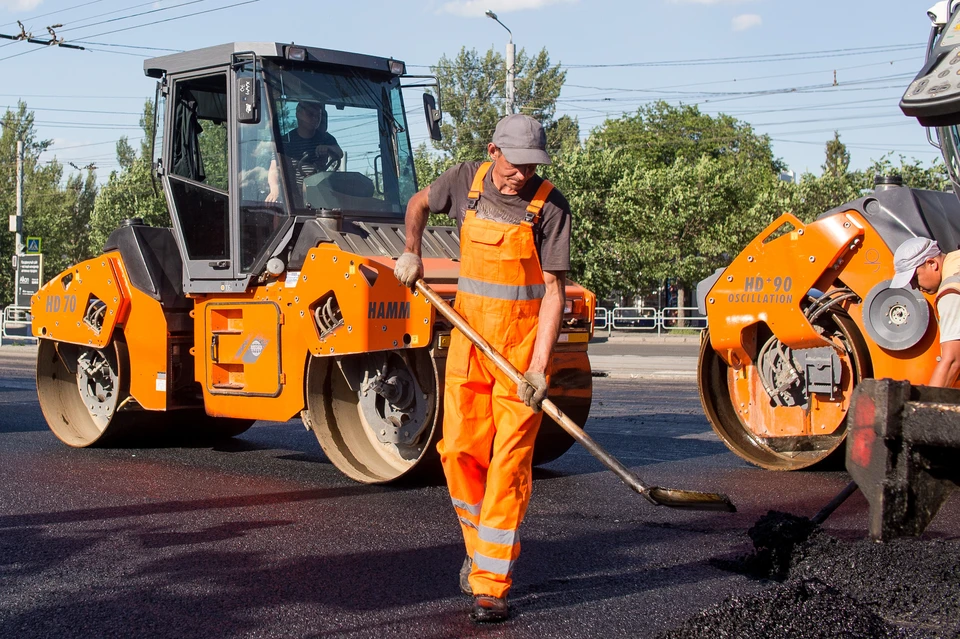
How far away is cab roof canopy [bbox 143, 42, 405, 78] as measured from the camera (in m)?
7.63

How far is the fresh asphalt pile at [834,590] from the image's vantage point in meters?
3.87

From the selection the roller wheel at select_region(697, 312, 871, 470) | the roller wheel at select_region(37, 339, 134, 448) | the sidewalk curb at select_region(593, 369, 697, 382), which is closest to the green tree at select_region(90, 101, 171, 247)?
the sidewalk curb at select_region(593, 369, 697, 382)

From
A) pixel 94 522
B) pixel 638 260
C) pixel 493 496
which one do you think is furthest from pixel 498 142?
pixel 638 260

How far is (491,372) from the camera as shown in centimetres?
460

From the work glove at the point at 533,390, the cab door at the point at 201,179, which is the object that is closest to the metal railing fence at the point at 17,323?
the cab door at the point at 201,179

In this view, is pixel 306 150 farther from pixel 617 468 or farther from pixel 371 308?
pixel 617 468

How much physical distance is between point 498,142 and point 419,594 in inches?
71.8

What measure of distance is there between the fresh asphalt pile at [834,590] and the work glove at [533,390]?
981 mm

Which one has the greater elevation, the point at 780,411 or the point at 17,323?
the point at 780,411

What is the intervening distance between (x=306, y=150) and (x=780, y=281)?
10.4 feet

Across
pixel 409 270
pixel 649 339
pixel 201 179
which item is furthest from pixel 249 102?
pixel 649 339

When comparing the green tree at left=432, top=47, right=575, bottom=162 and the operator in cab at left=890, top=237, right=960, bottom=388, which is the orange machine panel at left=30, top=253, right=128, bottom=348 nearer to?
the operator in cab at left=890, top=237, right=960, bottom=388

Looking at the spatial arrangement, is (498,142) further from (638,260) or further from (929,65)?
(638,260)

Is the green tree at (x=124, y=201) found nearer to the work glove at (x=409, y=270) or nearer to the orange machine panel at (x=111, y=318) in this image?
the orange machine panel at (x=111, y=318)
